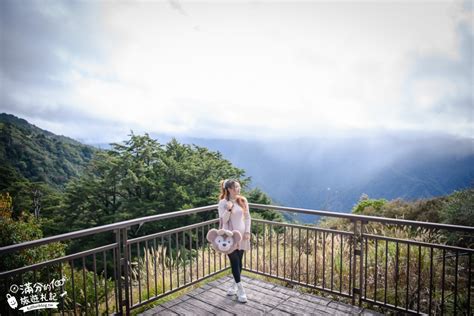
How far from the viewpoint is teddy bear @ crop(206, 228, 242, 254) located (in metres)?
3.27

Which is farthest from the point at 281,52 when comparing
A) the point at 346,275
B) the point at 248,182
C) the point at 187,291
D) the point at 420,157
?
the point at 420,157

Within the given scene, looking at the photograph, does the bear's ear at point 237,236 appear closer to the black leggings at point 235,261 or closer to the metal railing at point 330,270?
the black leggings at point 235,261

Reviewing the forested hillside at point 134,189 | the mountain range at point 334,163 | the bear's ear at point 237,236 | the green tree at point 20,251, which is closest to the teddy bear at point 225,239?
the bear's ear at point 237,236

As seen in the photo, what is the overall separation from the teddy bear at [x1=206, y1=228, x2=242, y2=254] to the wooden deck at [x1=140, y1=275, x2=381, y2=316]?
2.42 ft

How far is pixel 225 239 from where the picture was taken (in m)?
3.31

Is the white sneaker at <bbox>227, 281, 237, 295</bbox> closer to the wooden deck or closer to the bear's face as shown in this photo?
the wooden deck

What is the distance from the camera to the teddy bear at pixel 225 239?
10.7ft

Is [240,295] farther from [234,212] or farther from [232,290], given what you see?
[234,212]

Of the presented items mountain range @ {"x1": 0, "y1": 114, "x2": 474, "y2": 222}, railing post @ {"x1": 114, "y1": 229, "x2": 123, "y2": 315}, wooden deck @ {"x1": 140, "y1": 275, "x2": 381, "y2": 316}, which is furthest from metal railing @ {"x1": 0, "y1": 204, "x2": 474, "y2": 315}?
mountain range @ {"x1": 0, "y1": 114, "x2": 474, "y2": 222}

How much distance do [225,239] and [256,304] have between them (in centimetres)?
97

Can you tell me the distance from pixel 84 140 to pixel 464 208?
1892 inches

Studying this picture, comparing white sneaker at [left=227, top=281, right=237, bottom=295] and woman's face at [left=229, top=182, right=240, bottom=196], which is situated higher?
woman's face at [left=229, top=182, right=240, bottom=196]

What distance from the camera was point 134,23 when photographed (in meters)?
8.53

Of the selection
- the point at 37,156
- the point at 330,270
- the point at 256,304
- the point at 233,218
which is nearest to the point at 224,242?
the point at 233,218
